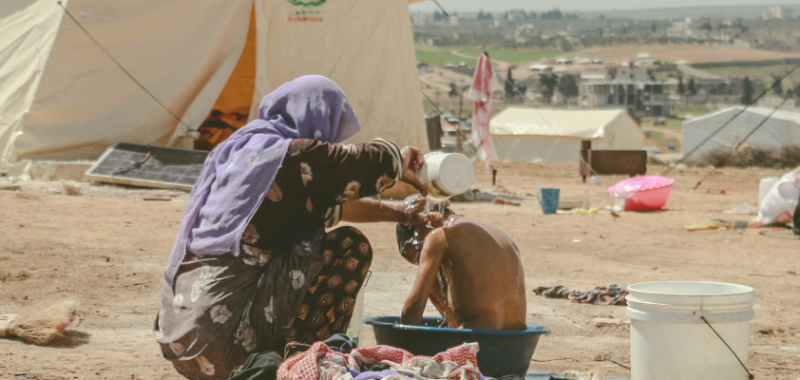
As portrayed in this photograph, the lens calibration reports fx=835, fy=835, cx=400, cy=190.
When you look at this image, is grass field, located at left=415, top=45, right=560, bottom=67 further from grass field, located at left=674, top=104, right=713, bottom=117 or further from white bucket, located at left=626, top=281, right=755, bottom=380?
white bucket, located at left=626, top=281, right=755, bottom=380

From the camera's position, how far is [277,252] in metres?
2.42

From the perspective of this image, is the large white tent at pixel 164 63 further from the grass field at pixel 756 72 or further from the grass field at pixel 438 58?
the grass field at pixel 438 58

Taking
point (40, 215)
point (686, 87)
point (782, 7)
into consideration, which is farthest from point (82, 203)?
point (782, 7)

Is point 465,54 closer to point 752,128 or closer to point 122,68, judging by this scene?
point 752,128

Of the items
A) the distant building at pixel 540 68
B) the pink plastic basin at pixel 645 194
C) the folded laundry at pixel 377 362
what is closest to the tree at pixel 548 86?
the distant building at pixel 540 68

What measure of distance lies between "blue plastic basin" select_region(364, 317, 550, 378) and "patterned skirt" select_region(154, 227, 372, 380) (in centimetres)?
28

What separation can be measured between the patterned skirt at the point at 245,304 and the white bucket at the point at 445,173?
1.52 ft

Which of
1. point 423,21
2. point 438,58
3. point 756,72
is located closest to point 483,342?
point 756,72

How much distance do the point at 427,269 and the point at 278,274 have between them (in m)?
0.51

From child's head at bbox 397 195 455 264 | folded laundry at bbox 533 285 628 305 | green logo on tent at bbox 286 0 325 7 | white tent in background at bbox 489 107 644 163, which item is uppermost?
green logo on tent at bbox 286 0 325 7

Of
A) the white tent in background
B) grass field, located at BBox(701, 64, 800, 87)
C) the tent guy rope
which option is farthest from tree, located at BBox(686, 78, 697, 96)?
the tent guy rope

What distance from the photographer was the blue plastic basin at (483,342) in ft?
8.29

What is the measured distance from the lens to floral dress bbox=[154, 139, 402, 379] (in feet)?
7.64

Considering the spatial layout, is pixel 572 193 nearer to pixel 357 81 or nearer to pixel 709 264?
pixel 357 81
